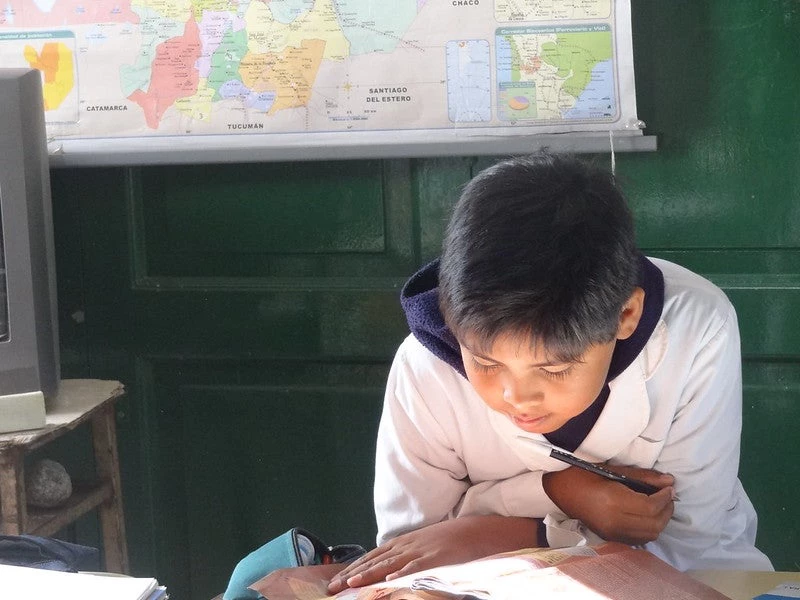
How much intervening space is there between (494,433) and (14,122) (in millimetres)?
1074

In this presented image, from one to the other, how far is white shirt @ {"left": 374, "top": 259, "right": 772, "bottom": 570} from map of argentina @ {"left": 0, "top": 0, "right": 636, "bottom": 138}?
0.71 m

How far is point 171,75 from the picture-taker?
7.47ft

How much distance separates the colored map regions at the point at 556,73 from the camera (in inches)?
82.0

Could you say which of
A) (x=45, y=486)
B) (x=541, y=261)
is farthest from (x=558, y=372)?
(x=45, y=486)

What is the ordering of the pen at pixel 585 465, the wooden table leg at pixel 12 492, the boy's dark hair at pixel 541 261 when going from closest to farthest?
the boy's dark hair at pixel 541 261 < the pen at pixel 585 465 < the wooden table leg at pixel 12 492

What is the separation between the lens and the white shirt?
4.76 feet

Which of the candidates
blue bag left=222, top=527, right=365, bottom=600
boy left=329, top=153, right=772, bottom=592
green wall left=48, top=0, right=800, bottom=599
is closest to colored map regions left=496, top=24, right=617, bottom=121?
green wall left=48, top=0, right=800, bottom=599

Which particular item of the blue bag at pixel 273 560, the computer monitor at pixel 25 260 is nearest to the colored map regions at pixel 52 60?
the computer monitor at pixel 25 260

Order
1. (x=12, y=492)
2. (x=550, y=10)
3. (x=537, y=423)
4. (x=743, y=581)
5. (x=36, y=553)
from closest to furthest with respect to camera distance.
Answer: (x=743, y=581)
(x=537, y=423)
(x=36, y=553)
(x=12, y=492)
(x=550, y=10)

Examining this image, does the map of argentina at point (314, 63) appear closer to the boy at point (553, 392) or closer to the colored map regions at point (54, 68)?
the colored map regions at point (54, 68)

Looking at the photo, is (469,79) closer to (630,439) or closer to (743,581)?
(630,439)

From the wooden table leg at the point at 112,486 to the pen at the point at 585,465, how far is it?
1077mm

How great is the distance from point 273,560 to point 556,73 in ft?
4.00

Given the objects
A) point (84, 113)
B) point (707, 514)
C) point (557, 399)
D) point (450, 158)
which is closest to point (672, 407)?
point (707, 514)
